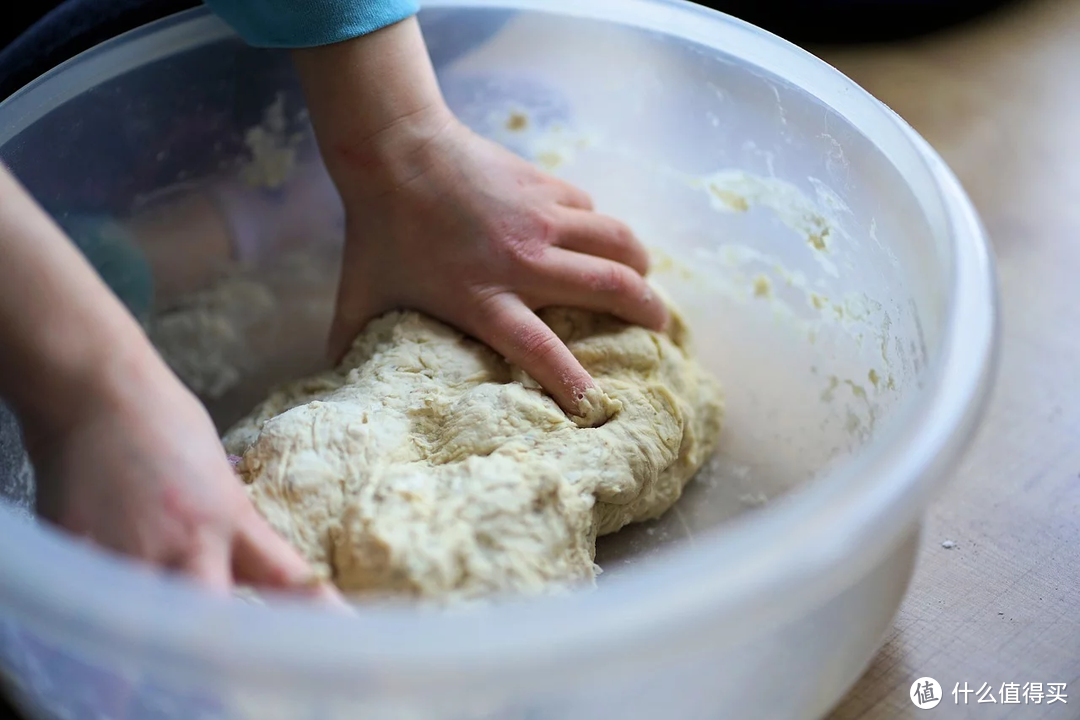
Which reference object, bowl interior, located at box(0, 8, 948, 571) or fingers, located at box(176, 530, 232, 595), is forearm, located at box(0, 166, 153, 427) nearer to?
fingers, located at box(176, 530, 232, 595)

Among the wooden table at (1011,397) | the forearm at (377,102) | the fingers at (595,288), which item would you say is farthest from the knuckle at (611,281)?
the wooden table at (1011,397)

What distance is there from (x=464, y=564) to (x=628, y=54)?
0.54 meters

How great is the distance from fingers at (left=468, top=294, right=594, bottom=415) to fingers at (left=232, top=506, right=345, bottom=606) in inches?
10.4

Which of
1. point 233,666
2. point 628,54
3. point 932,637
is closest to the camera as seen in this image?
point 233,666

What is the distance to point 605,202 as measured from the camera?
1021 millimetres

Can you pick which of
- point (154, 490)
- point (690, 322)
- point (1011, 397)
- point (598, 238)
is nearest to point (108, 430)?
point (154, 490)

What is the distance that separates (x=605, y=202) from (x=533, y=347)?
312 millimetres

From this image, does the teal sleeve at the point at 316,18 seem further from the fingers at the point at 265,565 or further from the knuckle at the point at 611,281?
the fingers at the point at 265,565

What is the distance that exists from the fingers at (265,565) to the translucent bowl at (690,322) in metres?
0.03

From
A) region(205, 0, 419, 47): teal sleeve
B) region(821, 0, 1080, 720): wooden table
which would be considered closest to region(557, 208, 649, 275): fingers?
region(205, 0, 419, 47): teal sleeve

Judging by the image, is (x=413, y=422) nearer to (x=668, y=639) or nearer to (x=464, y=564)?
(x=464, y=564)

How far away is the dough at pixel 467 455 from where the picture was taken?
0.59 meters

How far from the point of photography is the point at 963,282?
23.8 inches

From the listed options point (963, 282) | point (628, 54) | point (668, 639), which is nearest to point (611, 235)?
point (628, 54)
